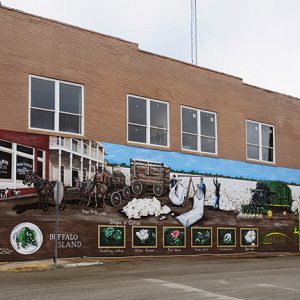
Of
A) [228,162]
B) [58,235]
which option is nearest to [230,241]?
[228,162]

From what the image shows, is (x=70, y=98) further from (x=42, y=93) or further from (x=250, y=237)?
(x=250, y=237)

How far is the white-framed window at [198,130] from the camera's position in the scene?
80.2ft

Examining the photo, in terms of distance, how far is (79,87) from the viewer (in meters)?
21.1

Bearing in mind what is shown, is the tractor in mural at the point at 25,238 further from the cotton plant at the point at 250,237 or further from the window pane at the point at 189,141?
the cotton plant at the point at 250,237

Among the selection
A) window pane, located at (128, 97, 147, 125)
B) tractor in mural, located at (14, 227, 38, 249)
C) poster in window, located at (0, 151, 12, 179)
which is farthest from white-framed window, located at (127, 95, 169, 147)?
tractor in mural, located at (14, 227, 38, 249)

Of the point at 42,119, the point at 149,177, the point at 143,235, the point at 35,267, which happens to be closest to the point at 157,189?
the point at 149,177

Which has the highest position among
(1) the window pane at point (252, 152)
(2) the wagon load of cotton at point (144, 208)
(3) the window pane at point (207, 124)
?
Result: (3) the window pane at point (207, 124)

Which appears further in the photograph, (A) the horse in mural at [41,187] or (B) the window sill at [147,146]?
(B) the window sill at [147,146]

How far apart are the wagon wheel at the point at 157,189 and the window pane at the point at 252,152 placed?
6.48 m

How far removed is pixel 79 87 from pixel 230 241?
9955mm

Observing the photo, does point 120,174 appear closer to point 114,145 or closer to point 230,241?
point 114,145

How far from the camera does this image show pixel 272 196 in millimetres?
27750

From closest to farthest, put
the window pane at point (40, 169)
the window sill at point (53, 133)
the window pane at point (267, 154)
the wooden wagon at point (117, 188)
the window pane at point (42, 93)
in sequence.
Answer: the window pane at point (40, 169) → the window sill at point (53, 133) → the window pane at point (42, 93) → the wooden wagon at point (117, 188) → the window pane at point (267, 154)

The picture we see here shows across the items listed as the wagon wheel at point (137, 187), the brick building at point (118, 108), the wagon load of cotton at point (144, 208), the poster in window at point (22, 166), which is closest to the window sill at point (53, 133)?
the brick building at point (118, 108)
